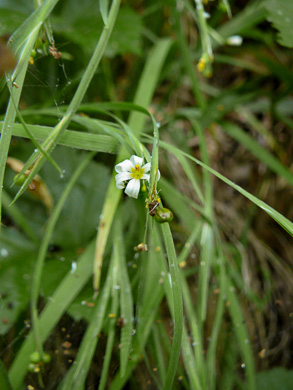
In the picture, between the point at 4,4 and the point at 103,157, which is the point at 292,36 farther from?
the point at 4,4

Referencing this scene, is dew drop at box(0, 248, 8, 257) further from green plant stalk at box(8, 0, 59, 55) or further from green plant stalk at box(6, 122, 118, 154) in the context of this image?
green plant stalk at box(8, 0, 59, 55)

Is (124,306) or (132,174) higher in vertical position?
(132,174)

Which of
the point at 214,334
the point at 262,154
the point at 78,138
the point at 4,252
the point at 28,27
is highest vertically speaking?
the point at 28,27

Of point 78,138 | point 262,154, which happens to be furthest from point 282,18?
point 78,138

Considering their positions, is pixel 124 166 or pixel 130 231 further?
pixel 130 231

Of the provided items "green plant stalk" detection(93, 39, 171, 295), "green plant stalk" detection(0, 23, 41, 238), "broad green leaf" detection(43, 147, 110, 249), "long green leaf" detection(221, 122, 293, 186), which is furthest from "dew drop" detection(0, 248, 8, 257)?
"long green leaf" detection(221, 122, 293, 186)

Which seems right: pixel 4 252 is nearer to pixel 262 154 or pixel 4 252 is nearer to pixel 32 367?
pixel 32 367

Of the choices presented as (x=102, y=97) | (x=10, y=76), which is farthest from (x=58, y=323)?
(x=102, y=97)

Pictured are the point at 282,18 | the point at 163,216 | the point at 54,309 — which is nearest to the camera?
the point at 163,216
